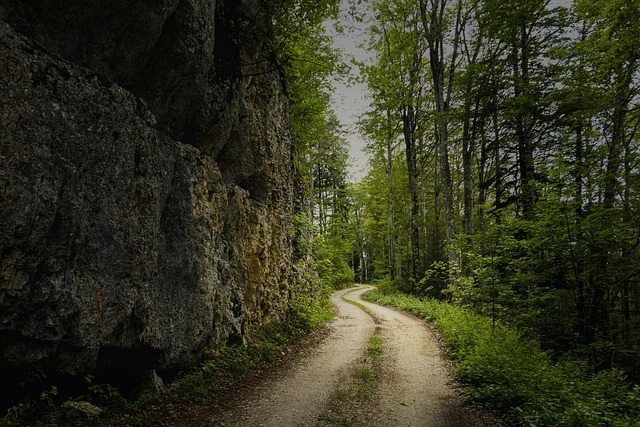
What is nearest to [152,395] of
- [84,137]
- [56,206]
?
[56,206]

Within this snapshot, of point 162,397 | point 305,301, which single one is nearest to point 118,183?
point 162,397

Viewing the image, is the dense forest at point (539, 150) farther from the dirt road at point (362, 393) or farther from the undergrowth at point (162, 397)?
the undergrowth at point (162, 397)

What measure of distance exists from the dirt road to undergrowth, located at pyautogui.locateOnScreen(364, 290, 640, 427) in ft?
1.62

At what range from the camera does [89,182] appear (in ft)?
15.6

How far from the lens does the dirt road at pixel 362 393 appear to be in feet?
18.0

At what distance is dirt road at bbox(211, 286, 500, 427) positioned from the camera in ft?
18.0

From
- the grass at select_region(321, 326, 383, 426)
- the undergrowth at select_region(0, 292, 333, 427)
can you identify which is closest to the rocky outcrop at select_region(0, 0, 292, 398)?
the undergrowth at select_region(0, 292, 333, 427)

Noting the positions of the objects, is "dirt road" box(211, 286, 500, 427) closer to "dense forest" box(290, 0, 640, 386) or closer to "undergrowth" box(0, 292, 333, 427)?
"undergrowth" box(0, 292, 333, 427)

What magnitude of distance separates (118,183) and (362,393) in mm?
5907

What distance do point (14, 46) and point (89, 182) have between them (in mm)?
1795

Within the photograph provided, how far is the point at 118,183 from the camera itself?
206 inches

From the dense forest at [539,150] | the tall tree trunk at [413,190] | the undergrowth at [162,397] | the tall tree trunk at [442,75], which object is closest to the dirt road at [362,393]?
the undergrowth at [162,397]

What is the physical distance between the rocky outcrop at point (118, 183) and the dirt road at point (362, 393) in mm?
1828

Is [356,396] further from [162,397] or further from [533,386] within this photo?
[162,397]
